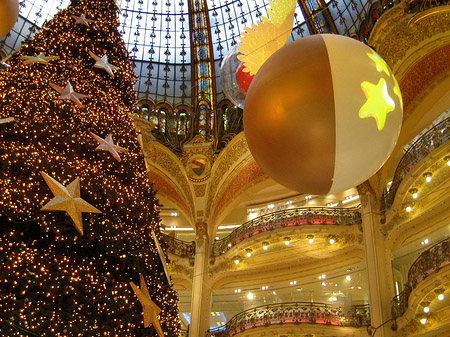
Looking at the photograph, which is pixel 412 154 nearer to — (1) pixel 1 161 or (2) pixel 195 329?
(2) pixel 195 329

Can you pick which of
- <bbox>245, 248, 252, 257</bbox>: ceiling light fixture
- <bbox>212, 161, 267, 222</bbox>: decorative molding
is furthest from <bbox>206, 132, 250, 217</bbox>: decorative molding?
<bbox>245, 248, 252, 257</bbox>: ceiling light fixture

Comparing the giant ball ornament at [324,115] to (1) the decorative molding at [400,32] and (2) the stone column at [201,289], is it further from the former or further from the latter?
(2) the stone column at [201,289]

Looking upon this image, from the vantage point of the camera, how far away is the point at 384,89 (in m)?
2.88

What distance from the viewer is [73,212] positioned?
5.02m

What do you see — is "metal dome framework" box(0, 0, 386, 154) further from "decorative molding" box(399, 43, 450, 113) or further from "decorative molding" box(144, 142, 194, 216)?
"decorative molding" box(399, 43, 450, 113)

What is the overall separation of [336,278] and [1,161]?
1476 centimetres

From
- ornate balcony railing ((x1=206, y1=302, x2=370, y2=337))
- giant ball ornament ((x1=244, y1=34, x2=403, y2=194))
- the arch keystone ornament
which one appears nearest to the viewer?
giant ball ornament ((x1=244, y1=34, x2=403, y2=194))

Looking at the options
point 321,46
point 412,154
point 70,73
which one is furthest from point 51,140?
point 412,154

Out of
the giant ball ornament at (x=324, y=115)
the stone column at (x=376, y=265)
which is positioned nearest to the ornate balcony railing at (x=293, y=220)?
the stone column at (x=376, y=265)

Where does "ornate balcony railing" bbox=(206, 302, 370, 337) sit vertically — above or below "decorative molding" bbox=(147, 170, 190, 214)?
below

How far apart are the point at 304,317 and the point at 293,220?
3.31 metres

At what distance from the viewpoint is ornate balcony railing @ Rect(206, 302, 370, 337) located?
14827mm

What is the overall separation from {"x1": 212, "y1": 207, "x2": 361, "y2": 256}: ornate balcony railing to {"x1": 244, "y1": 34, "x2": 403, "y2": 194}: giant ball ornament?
13.3 m

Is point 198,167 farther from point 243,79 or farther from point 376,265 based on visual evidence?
point 243,79
